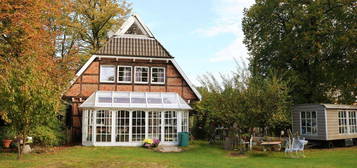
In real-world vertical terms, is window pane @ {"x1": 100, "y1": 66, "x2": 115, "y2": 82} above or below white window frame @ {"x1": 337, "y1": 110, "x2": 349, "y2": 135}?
above

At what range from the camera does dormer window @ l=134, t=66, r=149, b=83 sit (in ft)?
60.4

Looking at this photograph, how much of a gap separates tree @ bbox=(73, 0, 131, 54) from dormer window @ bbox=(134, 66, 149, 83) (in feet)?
23.7

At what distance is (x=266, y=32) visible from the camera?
2214 centimetres

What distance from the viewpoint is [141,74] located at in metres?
18.5

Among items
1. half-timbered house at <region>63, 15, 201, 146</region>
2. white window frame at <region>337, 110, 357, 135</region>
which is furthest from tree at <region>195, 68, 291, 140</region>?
white window frame at <region>337, 110, 357, 135</region>

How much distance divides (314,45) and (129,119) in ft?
40.9

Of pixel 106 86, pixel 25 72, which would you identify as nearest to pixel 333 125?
pixel 106 86

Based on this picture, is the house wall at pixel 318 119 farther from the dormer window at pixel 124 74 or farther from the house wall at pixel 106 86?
the dormer window at pixel 124 74

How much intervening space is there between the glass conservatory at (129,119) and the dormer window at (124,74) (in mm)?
1102

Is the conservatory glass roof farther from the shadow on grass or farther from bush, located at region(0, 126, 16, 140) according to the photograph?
the shadow on grass

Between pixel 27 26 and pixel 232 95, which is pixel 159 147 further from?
pixel 27 26

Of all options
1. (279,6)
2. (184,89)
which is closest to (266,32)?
(279,6)

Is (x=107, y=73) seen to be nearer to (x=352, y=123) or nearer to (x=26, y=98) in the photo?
(x=26, y=98)

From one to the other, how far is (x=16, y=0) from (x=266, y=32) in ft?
52.2
